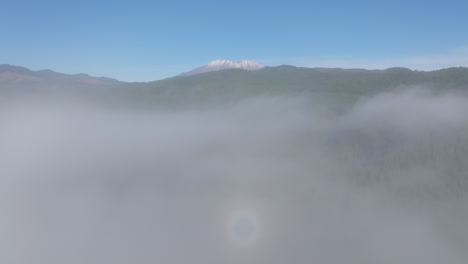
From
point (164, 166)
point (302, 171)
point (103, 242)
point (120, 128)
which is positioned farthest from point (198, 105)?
point (103, 242)

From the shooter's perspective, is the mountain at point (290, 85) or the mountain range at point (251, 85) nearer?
the mountain at point (290, 85)

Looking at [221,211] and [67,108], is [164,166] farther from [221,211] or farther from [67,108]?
[67,108]

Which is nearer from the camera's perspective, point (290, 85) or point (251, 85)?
point (290, 85)

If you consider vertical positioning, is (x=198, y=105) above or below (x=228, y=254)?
above

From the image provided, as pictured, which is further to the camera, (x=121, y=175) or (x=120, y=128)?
(x=120, y=128)

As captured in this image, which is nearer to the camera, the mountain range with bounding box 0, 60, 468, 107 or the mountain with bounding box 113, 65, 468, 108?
the mountain with bounding box 113, 65, 468, 108

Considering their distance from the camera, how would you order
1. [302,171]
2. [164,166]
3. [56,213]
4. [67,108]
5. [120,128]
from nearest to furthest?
[56,213] → [302,171] → [164,166] → [120,128] → [67,108]

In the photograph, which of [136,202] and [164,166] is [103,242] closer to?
[136,202]

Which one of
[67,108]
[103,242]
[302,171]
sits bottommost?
[103,242]

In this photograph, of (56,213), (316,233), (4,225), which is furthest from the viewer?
(56,213)

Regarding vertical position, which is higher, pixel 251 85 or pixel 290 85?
pixel 251 85
